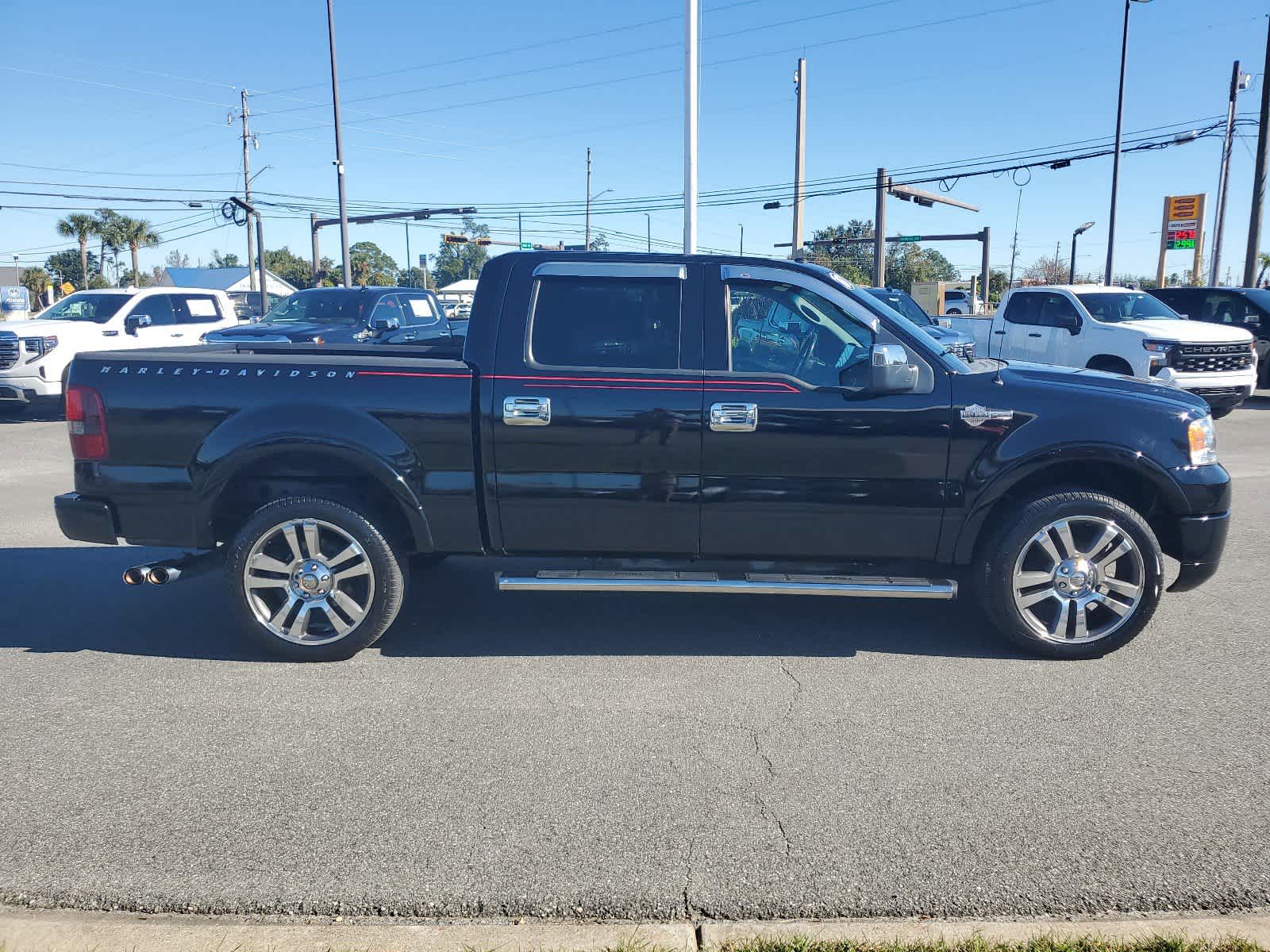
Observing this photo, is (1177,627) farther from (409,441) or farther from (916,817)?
(409,441)

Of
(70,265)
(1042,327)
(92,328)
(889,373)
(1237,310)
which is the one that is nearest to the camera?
(889,373)

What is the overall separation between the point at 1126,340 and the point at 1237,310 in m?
5.20

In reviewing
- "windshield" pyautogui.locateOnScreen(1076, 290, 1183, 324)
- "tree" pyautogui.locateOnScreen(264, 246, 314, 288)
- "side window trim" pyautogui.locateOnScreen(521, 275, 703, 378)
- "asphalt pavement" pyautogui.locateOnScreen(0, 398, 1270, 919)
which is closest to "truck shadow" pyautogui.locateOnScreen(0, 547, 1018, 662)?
"asphalt pavement" pyautogui.locateOnScreen(0, 398, 1270, 919)

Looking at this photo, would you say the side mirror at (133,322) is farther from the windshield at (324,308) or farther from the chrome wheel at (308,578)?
the chrome wheel at (308,578)

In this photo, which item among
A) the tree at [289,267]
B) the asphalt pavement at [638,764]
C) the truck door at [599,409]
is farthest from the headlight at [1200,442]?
the tree at [289,267]

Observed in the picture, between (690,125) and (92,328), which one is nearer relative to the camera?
(690,125)

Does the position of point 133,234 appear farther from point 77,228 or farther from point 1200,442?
point 1200,442

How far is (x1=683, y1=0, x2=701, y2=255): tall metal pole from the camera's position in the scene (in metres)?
12.0

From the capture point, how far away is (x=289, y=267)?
101500mm

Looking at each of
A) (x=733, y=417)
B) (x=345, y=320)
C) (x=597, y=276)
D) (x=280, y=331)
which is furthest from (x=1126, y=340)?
(x=280, y=331)

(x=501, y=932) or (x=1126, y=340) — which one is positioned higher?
(x=1126, y=340)

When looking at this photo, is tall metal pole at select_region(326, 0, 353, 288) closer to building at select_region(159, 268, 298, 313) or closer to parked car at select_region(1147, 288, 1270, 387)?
parked car at select_region(1147, 288, 1270, 387)

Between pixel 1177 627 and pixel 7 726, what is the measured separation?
5.80 meters

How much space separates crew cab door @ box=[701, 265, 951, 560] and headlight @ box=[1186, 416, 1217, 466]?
4.00ft
